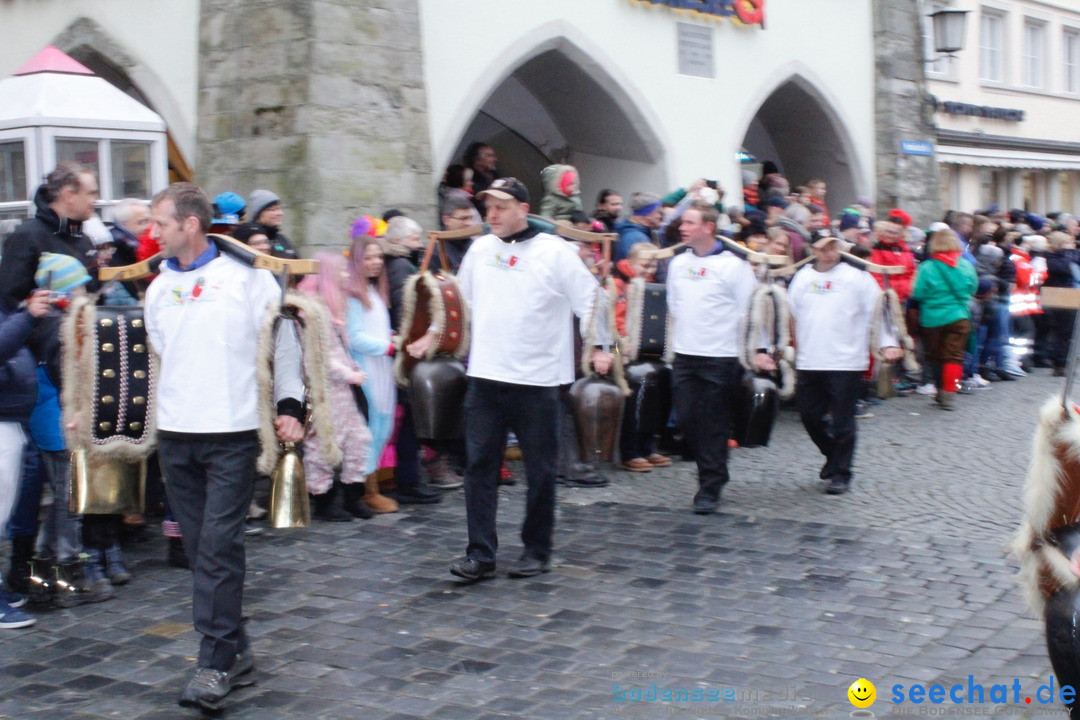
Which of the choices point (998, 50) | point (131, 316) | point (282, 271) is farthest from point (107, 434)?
point (998, 50)

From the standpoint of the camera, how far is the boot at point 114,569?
6133 millimetres

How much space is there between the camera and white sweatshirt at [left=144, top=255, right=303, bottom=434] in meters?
4.57

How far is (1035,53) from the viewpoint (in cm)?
2397

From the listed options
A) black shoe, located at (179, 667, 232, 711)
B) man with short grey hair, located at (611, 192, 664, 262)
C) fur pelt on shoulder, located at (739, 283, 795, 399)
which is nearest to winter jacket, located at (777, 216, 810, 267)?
man with short grey hair, located at (611, 192, 664, 262)

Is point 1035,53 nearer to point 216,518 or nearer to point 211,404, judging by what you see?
point 211,404

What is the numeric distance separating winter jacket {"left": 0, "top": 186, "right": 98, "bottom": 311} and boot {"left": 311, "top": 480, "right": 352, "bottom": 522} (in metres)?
2.04

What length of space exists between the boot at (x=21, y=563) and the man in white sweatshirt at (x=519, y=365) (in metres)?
1.97

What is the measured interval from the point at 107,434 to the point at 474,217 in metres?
3.64


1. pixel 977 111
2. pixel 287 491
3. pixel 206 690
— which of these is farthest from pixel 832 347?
pixel 977 111

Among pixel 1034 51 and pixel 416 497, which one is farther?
pixel 1034 51

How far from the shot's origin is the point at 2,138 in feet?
28.0

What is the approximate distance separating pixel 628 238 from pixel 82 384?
534cm

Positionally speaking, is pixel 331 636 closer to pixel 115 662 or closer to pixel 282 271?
pixel 115 662

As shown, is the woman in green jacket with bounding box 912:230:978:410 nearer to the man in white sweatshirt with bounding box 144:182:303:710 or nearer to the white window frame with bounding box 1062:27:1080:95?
the man in white sweatshirt with bounding box 144:182:303:710
